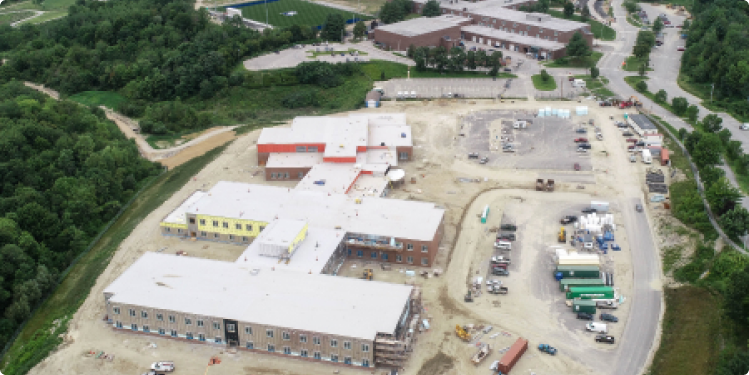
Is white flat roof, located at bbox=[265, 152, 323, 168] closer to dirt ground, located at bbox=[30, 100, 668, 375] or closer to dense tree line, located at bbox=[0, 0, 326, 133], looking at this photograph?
dirt ground, located at bbox=[30, 100, 668, 375]

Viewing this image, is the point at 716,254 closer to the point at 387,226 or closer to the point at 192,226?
the point at 387,226

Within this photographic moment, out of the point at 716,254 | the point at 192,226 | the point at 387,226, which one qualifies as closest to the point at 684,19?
the point at 716,254

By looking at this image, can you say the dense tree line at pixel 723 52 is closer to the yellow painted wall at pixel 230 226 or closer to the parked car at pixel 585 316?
the parked car at pixel 585 316

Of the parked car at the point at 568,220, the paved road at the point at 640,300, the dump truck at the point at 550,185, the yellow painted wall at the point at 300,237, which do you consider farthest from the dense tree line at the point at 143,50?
the paved road at the point at 640,300

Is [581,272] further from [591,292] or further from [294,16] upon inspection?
[294,16]

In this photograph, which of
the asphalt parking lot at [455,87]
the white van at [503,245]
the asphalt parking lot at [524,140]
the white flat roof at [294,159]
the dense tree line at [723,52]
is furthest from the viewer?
the asphalt parking lot at [455,87]
